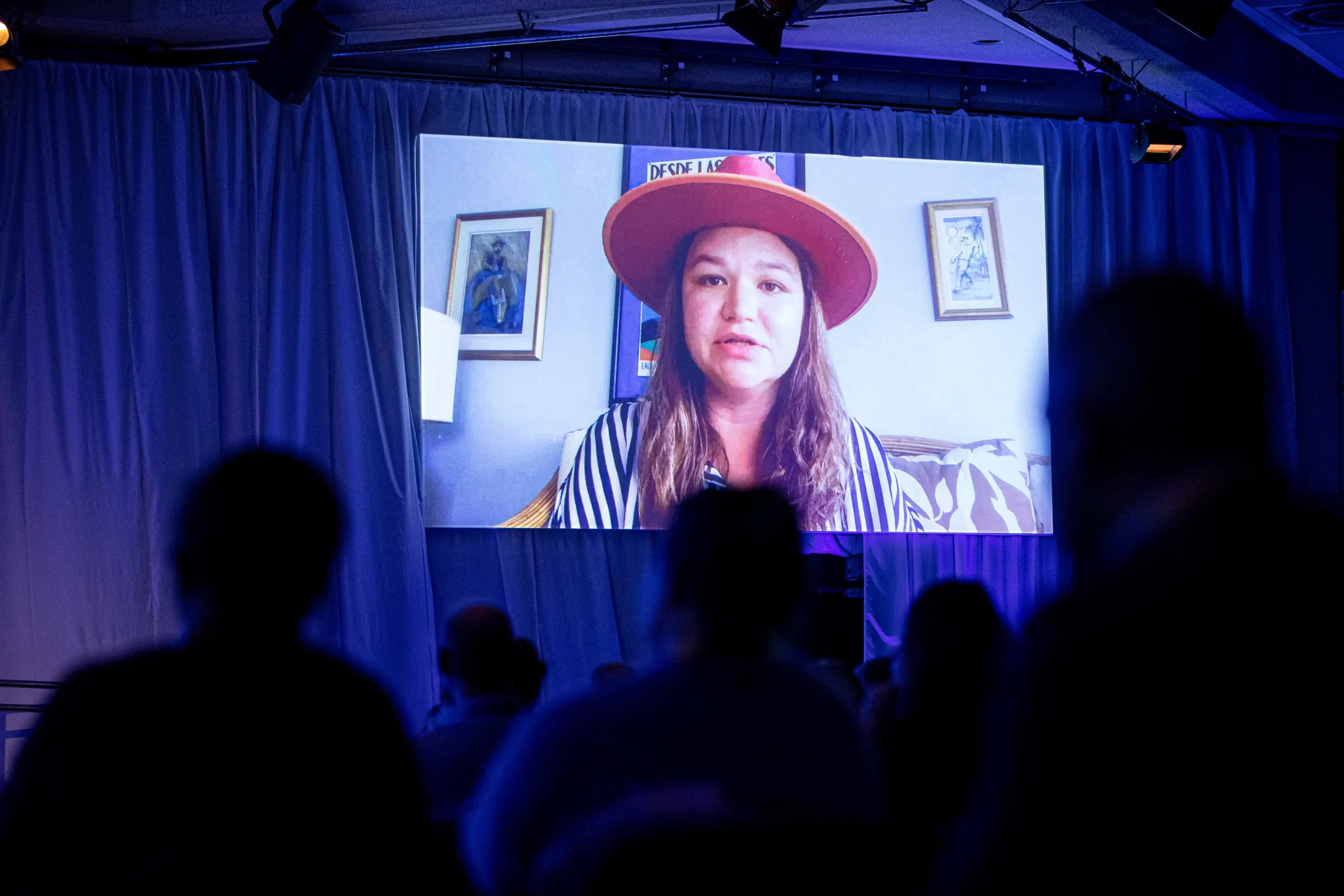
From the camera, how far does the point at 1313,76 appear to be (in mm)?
5359

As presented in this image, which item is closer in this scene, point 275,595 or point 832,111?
point 275,595

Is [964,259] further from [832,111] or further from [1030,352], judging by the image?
[832,111]

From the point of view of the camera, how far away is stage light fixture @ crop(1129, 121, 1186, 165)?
16.0 feet

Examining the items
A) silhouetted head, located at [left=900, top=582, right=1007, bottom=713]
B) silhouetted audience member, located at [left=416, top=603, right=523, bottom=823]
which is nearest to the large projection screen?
silhouetted audience member, located at [left=416, top=603, right=523, bottom=823]

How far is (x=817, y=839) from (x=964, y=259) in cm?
412

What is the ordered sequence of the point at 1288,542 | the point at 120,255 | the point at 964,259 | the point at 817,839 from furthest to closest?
the point at 964,259 < the point at 120,255 < the point at 817,839 < the point at 1288,542

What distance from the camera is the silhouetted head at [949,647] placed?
1638 mm

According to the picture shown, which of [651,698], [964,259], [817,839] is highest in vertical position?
[964,259]

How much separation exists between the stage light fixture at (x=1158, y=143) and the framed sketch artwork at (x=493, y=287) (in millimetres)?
2633

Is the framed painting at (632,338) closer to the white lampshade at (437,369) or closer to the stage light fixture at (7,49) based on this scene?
the white lampshade at (437,369)

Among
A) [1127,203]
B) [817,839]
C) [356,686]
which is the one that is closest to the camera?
[356,686]

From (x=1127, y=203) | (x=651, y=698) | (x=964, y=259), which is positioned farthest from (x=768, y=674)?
(x=1127, y=203)

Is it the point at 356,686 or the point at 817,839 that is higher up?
the point at 356,686

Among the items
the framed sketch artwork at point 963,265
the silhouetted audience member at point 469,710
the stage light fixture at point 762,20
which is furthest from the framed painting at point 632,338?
the silhouetted audience member at point 469,710
